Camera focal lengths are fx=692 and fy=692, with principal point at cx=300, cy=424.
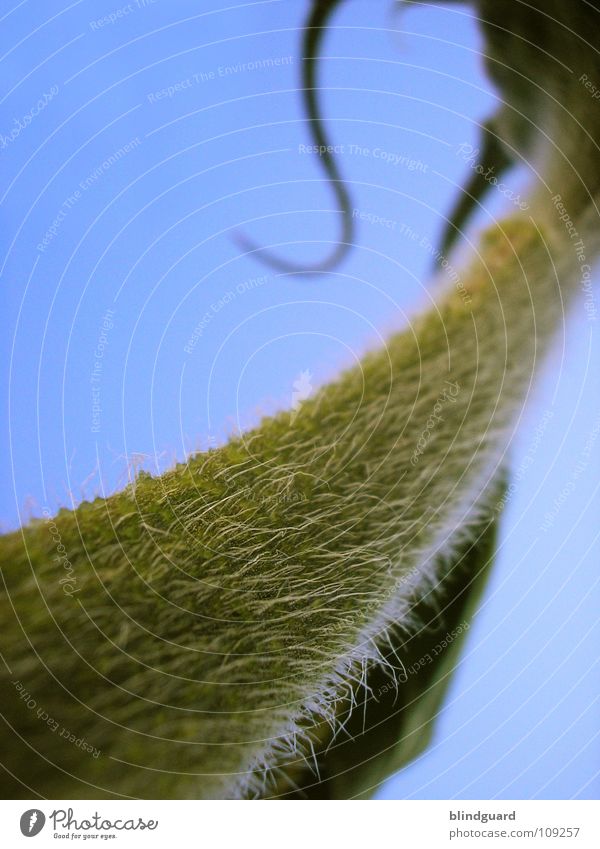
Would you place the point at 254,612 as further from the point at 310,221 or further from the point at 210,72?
the point at 210,72
